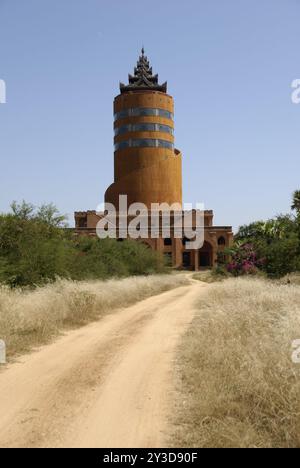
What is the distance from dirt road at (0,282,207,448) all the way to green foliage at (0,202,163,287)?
25.1 feet

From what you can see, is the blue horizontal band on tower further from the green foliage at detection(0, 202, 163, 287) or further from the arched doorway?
the green foliage at detection(0, 202, 163, 287)

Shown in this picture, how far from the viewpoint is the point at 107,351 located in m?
10.2

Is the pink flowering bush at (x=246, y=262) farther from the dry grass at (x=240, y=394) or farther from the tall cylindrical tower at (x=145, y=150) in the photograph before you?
the tall cylindrical tower at (x=145, y=150)

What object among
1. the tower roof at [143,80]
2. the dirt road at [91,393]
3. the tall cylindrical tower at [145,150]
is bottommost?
the dirt road at [91,393]

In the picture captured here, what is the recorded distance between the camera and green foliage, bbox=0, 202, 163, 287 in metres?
19.9

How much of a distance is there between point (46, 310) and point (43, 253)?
306 inches

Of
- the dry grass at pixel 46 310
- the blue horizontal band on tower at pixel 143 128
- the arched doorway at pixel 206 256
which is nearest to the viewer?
the dry grass at pixel 46 310

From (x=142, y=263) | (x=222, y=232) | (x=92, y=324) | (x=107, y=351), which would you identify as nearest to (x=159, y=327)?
(x=92, y=324)

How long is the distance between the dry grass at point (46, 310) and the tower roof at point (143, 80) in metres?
73.9

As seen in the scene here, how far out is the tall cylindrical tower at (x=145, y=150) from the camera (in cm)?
8181

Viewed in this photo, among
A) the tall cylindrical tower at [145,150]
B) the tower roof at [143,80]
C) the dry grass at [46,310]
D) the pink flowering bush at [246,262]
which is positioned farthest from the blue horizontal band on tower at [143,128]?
the dry grass at [46,310]

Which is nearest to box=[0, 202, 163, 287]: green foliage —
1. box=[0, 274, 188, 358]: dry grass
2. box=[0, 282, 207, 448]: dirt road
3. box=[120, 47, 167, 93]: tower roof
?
box=[0, 274, 188, 358]: dry grass

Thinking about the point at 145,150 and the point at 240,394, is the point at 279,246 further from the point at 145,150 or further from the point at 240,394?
the point at 145,150

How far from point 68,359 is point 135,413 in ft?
12.0
